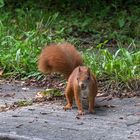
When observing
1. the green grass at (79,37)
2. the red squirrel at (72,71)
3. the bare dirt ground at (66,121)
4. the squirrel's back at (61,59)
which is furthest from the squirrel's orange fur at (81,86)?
the green grass at (79,37)

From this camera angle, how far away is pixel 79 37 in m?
11.3

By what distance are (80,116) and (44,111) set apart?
45cm

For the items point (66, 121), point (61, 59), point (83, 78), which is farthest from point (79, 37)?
point (66, 121)

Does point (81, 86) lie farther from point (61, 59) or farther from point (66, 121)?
point (61, 59)

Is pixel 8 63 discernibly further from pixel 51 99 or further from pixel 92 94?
pixel 92 94

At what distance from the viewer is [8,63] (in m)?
8.79

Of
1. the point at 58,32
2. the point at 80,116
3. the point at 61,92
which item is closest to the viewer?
the point at 80,116

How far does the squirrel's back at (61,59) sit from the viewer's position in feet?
22.9

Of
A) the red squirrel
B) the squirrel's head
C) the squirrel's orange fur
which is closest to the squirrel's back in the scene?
the red squirrel

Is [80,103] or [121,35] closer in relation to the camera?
[80,103]

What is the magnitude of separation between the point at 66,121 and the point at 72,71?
85 centimetres

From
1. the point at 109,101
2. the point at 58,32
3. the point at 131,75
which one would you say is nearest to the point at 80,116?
the point at 109,101

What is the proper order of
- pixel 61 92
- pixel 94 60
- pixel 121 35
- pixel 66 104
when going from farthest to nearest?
pixel 121 35, pixel 94 60, pixel 61 92, pixel 66 104

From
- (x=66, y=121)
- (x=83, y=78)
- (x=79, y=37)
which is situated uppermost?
(x=83, y=78)
